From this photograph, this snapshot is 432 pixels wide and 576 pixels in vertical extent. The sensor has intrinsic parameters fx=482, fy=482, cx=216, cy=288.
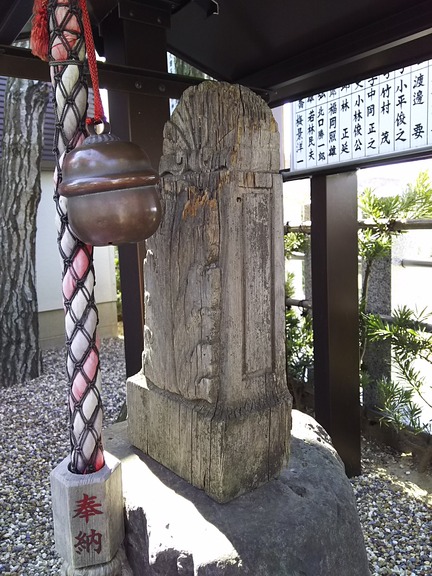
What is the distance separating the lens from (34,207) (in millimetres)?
5457

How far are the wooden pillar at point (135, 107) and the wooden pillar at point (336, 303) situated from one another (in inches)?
43.8

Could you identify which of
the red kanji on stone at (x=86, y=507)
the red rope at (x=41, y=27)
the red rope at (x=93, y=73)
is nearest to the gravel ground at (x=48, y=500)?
the red kanji on stone at (x=86, y=507)

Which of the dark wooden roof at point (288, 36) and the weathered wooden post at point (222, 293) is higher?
the dark wooden roof at point (288, 36)

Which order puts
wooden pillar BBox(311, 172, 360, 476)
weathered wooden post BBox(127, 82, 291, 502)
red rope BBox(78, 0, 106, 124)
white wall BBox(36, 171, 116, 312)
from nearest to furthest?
red rope BBox(78, 0, 106, 124) < weathered wooden post BBox(127, 82, 291, 502) < wooden pillar BBox(311, 172, 360, 476) < white wall BBox(36, 171, 116, 312)

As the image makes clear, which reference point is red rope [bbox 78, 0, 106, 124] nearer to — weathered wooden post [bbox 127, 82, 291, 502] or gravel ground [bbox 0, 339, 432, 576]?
weathered wooden post [bbox 127, 82, 291, 502]

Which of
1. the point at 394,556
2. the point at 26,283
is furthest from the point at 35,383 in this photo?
the point at 394,556

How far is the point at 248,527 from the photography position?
133 cm

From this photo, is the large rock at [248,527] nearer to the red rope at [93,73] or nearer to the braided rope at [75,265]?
the braided rope at [75,265]

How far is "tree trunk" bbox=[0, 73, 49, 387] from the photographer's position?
17.3 feet

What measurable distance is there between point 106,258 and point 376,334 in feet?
14.9

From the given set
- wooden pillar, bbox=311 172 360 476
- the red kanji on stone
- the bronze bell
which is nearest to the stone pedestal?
the red kanji on stone

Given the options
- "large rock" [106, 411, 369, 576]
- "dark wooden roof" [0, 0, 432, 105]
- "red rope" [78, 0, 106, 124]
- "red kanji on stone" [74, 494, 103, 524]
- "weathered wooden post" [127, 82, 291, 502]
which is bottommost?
"large rock" [106, 411, 369, 576]

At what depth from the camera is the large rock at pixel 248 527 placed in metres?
1.28

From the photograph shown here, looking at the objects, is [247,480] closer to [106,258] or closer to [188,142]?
[188,142]
